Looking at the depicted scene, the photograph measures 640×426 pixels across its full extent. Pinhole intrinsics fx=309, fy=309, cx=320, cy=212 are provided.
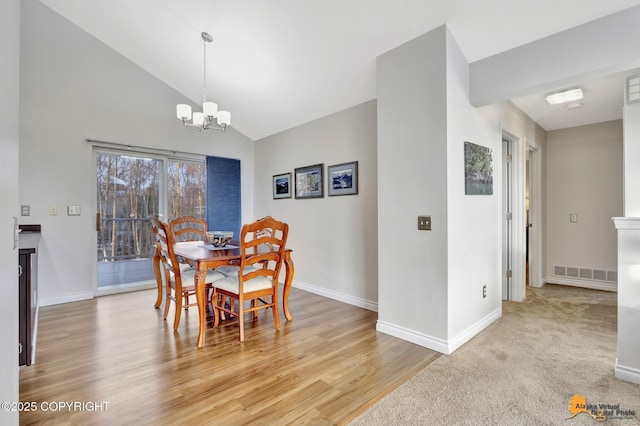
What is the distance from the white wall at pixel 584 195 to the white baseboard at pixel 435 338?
2555 millimetres

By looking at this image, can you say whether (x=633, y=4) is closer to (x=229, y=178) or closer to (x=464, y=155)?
(x=464, y=155)

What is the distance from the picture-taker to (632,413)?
168 cm

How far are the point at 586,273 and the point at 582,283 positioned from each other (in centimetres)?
15

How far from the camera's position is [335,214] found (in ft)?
12.9

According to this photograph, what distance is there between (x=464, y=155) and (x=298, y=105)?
7.43 feet

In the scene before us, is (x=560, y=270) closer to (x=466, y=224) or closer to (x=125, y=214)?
(x=466, y=224)

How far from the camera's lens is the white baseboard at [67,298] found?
3585 mm

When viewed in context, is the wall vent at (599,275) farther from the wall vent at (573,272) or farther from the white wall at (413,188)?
the white wall at (413,188)

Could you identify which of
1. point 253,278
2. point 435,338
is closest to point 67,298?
point 253,278

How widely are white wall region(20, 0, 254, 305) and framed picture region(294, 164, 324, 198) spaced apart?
2135 mm

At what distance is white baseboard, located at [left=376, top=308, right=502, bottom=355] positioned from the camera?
2.40 metres

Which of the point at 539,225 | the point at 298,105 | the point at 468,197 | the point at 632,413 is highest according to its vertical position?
the point at 298,105

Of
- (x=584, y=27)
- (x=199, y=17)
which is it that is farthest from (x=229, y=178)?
(x=584, y=27)

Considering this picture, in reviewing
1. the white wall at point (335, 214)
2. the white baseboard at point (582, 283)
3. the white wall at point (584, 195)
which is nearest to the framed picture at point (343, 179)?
the white wall at point (335, 214)
